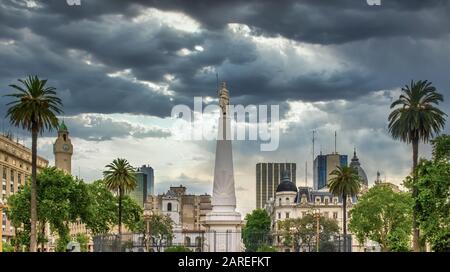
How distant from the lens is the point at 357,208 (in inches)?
3949

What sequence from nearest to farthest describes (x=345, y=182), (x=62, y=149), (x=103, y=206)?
(x=345, y=182), (x=103, y=206), (x=62, y=149)

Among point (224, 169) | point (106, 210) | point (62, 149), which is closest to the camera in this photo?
point (224, 169)

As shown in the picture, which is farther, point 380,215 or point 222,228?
point 380,215

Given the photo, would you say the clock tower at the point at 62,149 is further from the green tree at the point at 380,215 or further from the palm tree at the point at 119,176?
the green tree at the point at 380,215

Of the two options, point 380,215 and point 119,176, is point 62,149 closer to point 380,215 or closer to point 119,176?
point 119,176

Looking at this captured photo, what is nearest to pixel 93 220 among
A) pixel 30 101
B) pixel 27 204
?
pixel 27 204

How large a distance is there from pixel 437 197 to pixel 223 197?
26976mm

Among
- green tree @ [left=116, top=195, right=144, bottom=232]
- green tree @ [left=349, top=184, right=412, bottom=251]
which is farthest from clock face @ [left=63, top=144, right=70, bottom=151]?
green tree @ [left=349, top=184, right=412, bottom=251]

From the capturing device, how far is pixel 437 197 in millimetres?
58250

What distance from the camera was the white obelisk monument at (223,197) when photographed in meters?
77.3

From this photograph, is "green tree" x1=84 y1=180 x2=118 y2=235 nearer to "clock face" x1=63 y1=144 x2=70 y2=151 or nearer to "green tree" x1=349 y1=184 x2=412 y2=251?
"green tree" x1=349 y1=184 x2=412 y2=251

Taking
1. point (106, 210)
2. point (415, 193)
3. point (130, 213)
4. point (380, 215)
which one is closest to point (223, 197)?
point (415, 193)

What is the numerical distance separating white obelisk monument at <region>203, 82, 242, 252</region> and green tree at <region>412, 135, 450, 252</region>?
897 inches
